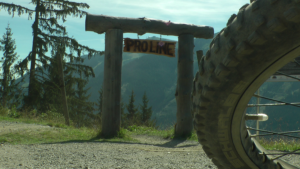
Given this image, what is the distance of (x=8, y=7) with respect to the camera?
49.7ft

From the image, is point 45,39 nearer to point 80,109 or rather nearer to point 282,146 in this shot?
point 80,109

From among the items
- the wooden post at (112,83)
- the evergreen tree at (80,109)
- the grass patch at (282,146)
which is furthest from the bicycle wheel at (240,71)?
the evergreen tree at (80,109)

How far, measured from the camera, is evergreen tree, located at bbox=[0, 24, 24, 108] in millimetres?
16719

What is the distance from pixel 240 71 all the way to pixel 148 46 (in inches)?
227

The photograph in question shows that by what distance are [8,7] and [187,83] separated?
13.2 meters

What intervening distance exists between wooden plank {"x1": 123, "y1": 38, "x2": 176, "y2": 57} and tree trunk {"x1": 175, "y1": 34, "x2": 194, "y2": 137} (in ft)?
1.30

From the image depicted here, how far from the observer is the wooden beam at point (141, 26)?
20.0ft

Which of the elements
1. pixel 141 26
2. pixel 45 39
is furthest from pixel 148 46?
pixel 45 39

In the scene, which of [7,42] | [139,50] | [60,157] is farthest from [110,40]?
[7,42]

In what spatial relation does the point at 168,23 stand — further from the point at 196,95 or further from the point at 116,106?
the point at 196,95

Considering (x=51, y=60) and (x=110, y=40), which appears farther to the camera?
(x=51, y=60)

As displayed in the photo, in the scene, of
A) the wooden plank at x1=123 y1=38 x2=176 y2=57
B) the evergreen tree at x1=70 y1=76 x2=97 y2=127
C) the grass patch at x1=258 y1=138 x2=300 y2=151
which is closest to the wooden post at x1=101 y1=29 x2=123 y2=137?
the wooden plank at x1=123 y1=38 x2=176 y2=57

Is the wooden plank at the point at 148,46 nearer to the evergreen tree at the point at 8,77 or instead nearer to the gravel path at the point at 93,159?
the gravel path at the point at 93,159

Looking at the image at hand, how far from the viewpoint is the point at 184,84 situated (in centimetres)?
689
